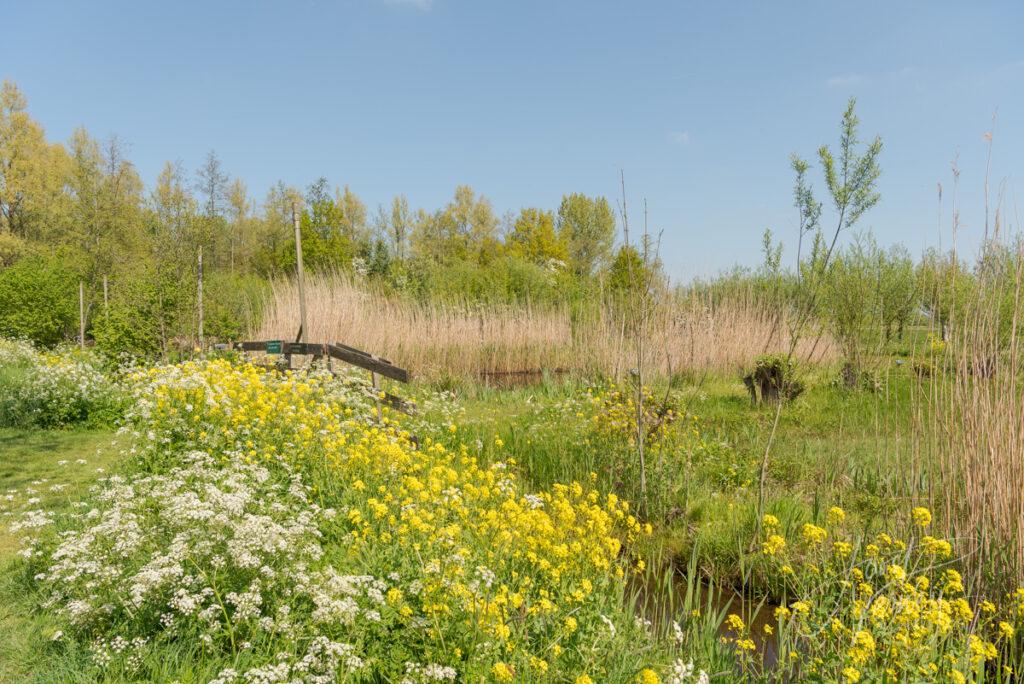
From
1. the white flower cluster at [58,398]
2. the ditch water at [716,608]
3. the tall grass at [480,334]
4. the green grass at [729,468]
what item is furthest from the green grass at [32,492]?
the tall grass at [480,334]

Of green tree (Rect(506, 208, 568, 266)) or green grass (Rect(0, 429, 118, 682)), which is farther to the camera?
green tree (Rect(506, 208, 568, 266))

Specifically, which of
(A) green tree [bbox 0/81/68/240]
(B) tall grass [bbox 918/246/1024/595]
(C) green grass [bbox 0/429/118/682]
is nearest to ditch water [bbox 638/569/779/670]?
(B) tall grass [bbox 918/246/1024/595]

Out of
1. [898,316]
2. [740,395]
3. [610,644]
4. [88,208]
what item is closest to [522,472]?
[610,644]

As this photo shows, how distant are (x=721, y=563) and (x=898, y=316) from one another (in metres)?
8.05

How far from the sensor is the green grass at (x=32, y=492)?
2.58 meters

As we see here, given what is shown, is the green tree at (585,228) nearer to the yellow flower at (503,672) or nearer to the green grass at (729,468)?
the green grass at (729,468)

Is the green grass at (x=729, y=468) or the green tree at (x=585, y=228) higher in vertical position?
the green tree at (x=585, y=228)

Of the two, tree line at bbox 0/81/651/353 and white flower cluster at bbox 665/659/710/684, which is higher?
tree line at bbox 0/81/651/353

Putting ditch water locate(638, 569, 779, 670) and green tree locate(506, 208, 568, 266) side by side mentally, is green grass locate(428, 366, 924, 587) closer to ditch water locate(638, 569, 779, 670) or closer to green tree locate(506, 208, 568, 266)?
ditch water locate(638, 569, 779, 670)

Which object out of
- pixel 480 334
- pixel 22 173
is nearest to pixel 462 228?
pixel 22 173

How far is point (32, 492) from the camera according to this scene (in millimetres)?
3787

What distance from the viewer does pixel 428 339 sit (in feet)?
36.8

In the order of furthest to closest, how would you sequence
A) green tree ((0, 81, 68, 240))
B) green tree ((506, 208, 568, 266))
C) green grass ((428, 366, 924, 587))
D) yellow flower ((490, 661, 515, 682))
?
1. green tree ((506, 208, 568, 266))
2. green tree ((0, 81, 68, 240))
3. green grass ((428, 366, 924, 587))
4. yellow flower ((490, 661, 515, 682))

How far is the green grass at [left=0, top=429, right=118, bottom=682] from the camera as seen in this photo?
2584mm
